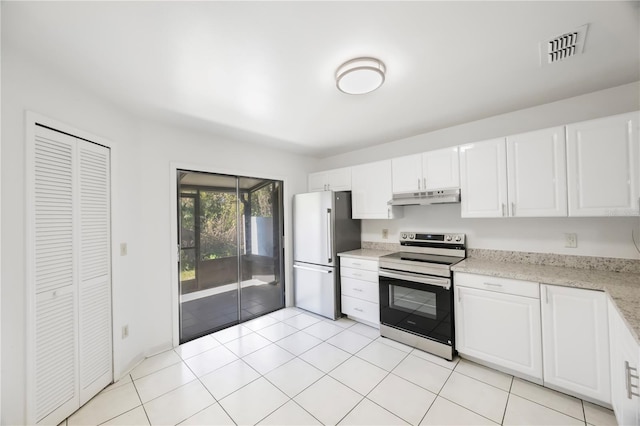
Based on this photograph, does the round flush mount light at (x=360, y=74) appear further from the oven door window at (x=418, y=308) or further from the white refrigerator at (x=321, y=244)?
the oven door window at (x=418, y=308)

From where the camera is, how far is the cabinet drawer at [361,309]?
307 centimetres

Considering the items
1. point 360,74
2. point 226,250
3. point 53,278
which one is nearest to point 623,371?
point 360,74

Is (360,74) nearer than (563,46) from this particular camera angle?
No

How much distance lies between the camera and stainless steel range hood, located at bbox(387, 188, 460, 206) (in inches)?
103

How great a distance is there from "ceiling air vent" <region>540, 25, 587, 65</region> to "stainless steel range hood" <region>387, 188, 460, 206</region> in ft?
4.09

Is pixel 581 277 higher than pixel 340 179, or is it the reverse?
pixel 340 179

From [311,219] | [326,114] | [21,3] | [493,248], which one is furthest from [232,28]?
[493,248]

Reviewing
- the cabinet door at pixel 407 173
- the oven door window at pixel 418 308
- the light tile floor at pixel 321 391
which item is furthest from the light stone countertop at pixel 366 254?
the light tile floor at pixel 321 391

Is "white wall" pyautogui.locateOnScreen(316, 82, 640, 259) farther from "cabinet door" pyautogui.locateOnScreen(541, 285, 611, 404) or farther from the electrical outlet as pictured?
"cabinet door" pyautogui.locateOnScreen(541, 285, 611, 404)

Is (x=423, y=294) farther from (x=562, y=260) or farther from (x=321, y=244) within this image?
(x=321, y=244)

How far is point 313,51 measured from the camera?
1590 mm

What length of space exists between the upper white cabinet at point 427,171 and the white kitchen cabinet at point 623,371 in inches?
61.1

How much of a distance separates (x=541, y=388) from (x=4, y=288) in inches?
149

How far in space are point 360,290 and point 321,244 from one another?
811 millimetres
